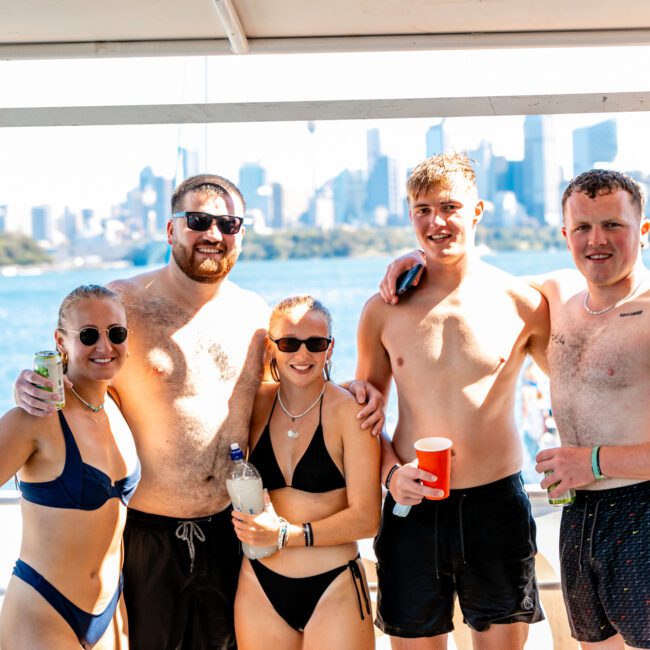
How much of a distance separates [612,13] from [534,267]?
4758 cm

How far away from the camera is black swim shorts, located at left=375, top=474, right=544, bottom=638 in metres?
3.12

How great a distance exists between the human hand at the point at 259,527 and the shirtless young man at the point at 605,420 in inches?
40.4

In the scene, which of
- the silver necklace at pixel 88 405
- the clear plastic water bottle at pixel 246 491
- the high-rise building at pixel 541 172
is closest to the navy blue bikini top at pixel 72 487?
the silver necklace at pixel 88 405

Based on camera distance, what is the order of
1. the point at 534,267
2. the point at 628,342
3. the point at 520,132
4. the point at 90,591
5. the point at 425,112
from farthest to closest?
the point at 534,267 → the point at 520,132 → the point at 425,112 → the point at 628,342 → the point at 90,591

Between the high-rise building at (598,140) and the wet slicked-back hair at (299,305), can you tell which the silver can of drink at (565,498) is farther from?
the high-rise building at (598,140)

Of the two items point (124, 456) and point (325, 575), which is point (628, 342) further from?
point (124, 456)

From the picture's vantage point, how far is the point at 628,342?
2.93m

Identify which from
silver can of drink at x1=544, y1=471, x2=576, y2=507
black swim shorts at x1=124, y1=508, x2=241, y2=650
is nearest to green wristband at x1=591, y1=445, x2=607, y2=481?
silver can of drink at x1=544, y1=471, x2=576, y2=507

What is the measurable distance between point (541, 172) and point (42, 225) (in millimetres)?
32988

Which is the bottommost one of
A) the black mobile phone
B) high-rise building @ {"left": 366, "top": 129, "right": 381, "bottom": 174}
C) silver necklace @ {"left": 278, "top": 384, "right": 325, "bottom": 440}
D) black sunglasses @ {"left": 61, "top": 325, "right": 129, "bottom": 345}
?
silver necklace @ {"left": 278, "top": 384, "right": 325, "bottom": 440}

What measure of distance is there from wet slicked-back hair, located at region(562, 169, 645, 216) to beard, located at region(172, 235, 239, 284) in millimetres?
1465

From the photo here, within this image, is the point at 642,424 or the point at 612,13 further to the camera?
the point at 612,13

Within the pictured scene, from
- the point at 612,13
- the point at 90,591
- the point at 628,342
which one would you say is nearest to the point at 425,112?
the point at 612,13

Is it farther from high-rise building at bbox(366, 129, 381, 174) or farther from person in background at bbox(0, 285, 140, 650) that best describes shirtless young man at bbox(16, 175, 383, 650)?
high-rise building at bbox(366, 129, 381, 174)
